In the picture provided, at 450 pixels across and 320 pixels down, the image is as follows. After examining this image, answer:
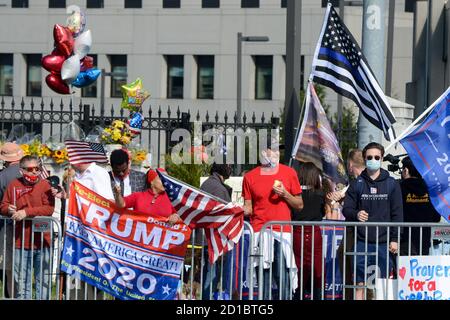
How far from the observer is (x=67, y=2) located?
63938 millimetres

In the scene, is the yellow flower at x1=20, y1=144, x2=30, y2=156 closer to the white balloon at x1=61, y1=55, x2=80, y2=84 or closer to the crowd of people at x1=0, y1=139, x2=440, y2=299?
the white balloon at x1=61, y1=55, x2=80, y2=84

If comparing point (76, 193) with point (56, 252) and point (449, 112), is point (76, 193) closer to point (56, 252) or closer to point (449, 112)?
point (56, 252)

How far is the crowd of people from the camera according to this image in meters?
12.4

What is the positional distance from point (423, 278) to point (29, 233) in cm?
383

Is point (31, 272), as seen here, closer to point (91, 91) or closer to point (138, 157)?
point (138, 157)

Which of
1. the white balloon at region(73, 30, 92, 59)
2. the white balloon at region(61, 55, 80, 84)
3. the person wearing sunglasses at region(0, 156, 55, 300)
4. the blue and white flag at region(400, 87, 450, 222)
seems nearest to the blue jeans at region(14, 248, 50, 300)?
the person wearing sunglasses at region(0, 156, 55, 300)

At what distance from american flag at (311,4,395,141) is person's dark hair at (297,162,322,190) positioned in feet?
2.60

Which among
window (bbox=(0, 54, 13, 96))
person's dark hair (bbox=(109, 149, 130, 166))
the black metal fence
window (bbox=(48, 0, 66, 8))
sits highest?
window (bbox=(48, 0, 66, 8))

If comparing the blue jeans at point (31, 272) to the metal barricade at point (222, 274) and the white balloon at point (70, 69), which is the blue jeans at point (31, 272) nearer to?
the metal barricade at point (222, 274)

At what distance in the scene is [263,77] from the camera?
204ft

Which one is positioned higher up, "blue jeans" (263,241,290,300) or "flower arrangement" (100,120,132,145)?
"flower arrangement" (100,120,132,145)

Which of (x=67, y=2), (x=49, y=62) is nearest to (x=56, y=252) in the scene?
(x=49, y=62)

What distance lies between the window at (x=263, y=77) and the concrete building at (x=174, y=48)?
0.05 metres

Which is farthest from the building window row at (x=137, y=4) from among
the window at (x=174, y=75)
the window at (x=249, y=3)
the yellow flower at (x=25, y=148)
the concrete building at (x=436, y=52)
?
the yellow flower at (x=25, y=148)
